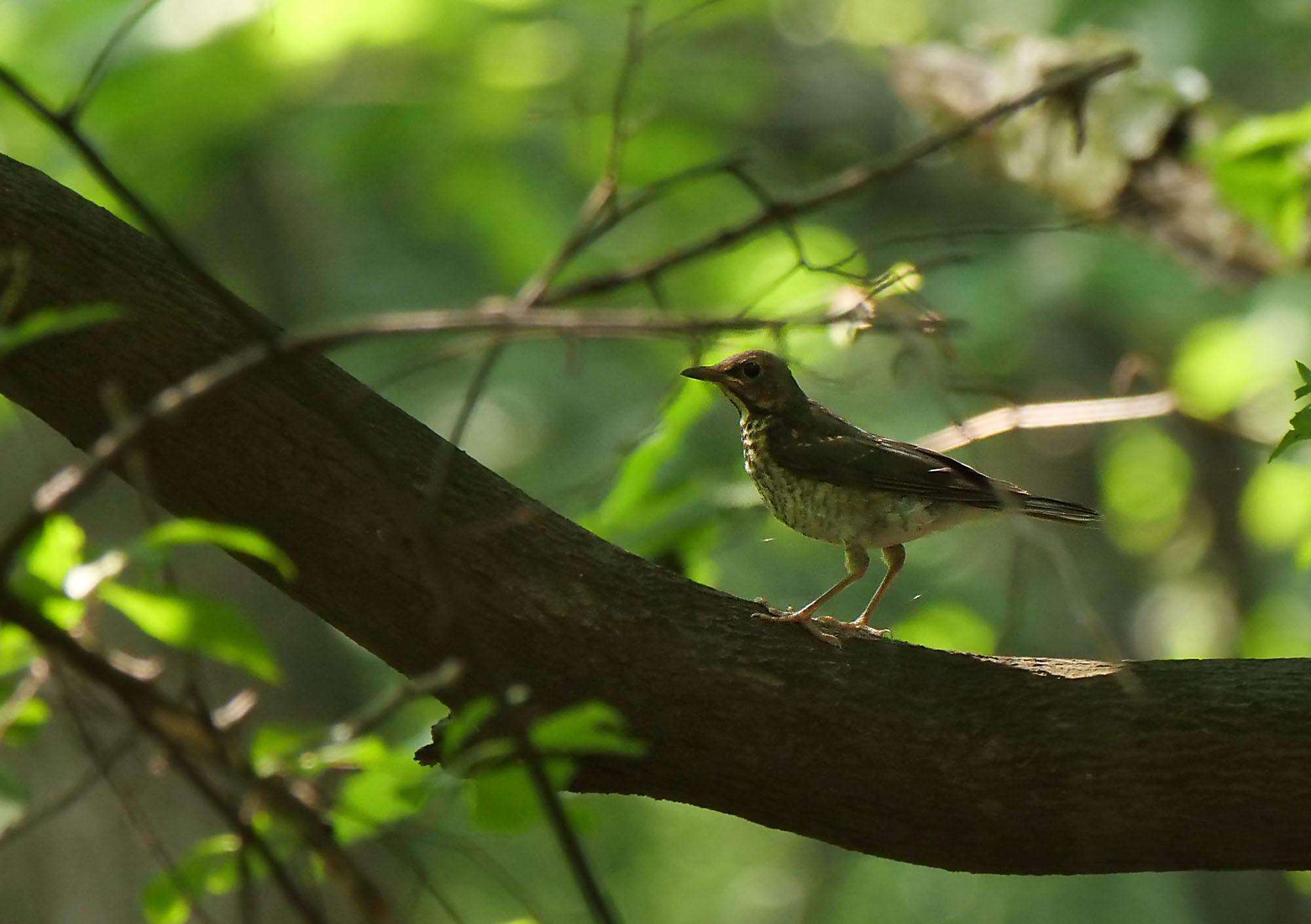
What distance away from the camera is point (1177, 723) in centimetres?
263

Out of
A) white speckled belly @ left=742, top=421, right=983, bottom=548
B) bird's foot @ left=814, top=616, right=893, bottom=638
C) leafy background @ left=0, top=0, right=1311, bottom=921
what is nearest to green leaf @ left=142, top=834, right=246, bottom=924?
leafy background @ left=0, top=0, right=1311, bottom=921

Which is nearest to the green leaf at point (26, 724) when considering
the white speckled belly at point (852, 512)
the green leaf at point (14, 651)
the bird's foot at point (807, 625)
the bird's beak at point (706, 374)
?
the green leaf at point (14, 651)

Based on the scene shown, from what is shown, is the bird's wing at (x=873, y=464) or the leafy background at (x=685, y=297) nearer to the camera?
the bird's wing at (x=873, y=464)

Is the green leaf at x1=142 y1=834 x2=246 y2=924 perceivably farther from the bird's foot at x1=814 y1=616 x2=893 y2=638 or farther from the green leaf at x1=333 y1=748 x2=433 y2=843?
the bird's foot at x1=814 y1=616 x2=893 y2=638

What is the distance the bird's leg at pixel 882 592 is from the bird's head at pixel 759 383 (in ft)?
1.80

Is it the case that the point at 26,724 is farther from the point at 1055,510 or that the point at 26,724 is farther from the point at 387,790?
the point at 1055,510

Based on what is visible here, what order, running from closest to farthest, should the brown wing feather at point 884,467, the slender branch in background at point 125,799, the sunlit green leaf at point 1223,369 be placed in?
the slender branch in background at point 125,799
the brown wing feather at point 884,467
the sunlit green leaf at point 1223,369

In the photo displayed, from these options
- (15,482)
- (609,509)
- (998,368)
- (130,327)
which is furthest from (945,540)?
(130,327)

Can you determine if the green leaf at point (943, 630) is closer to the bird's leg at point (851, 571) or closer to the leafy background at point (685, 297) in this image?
the leafy background at point (685, 297)

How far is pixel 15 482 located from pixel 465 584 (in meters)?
8.31

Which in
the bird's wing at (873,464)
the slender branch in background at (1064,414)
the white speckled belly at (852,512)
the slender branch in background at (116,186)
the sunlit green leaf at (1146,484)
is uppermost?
the sunlit green leaf at (1146,484)

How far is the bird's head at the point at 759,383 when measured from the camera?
407cm

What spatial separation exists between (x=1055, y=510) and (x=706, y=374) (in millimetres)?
1116

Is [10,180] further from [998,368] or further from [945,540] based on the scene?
[945,540]
